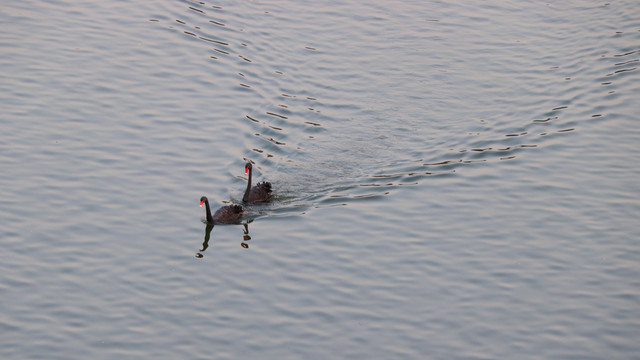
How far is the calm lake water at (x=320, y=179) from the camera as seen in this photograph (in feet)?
49.0

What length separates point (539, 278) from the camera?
1652 centimetres

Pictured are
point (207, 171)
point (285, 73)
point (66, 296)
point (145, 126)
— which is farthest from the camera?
Answer: point (285, 73)

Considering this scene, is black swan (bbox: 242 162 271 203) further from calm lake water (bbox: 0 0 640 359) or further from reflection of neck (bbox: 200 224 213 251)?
reflection of neck (bbox: 200 224 213 251)

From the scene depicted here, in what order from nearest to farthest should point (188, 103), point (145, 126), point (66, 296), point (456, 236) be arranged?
point (66, 296) < point (456, 236) < point (145, 126) < point (188, 103)

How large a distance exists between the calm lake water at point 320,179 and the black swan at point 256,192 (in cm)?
23

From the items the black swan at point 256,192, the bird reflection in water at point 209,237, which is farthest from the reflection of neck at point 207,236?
the black swan at point 256,192

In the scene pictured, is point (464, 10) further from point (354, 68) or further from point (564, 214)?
point (564, 214)

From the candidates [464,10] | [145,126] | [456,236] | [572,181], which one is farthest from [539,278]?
[464,10]

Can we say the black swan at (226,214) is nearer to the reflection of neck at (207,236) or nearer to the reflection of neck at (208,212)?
the reflection of neck at (208,212)

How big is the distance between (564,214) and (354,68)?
30.2 feet

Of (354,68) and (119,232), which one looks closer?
(119,232)

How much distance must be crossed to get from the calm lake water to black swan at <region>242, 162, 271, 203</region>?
23 centimetres

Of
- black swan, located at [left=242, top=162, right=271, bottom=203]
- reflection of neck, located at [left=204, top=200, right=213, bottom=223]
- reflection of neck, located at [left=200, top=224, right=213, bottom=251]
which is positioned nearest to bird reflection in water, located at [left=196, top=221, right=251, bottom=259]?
reflection of neck, located at [left=200, top=224, right=213, bottom=251]

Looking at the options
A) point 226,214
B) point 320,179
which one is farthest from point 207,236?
point 320,179
